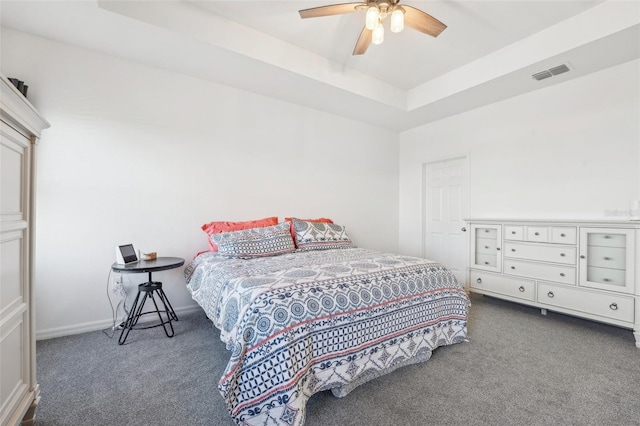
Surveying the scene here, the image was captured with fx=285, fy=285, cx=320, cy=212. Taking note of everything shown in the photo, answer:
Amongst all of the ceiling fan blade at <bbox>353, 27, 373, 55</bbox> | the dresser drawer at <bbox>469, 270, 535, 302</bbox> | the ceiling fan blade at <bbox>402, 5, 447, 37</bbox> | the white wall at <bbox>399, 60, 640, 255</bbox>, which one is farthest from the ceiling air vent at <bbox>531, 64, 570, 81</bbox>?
the dresser drawer at <bbox>469, 270, 535, 302</bbox>

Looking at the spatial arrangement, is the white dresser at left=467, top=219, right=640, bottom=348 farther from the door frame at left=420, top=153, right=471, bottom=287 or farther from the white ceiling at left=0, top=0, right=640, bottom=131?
the white ceiling at left=0, top=0, right=640, bottom=131

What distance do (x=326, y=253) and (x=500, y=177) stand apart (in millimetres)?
2416

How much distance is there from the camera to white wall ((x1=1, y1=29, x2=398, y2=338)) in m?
2.34

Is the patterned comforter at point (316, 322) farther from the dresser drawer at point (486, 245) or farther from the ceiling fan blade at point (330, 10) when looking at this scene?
the ceiling fan blade at point (330, 10)

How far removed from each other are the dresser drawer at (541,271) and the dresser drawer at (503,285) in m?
0.08

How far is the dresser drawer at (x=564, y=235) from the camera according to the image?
262 centimetres

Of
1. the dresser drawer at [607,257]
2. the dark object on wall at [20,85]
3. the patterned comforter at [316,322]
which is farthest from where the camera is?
the dresser drawer at [607,257]

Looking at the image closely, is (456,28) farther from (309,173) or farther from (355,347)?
(355,347)

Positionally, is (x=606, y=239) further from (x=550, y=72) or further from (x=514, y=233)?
(x=550, y=72)

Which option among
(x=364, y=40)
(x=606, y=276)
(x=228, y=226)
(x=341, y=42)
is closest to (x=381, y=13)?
(x=364, y=40)

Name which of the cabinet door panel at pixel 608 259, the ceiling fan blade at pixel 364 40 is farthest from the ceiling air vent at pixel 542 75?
the ceiling fan blade at pixel 364 40

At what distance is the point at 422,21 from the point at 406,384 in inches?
96.4

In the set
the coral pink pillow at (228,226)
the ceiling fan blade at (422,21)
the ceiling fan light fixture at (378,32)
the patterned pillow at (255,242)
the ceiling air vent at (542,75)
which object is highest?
the ceiling air vent at (542,75)

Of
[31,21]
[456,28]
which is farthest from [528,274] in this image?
[31,21]
